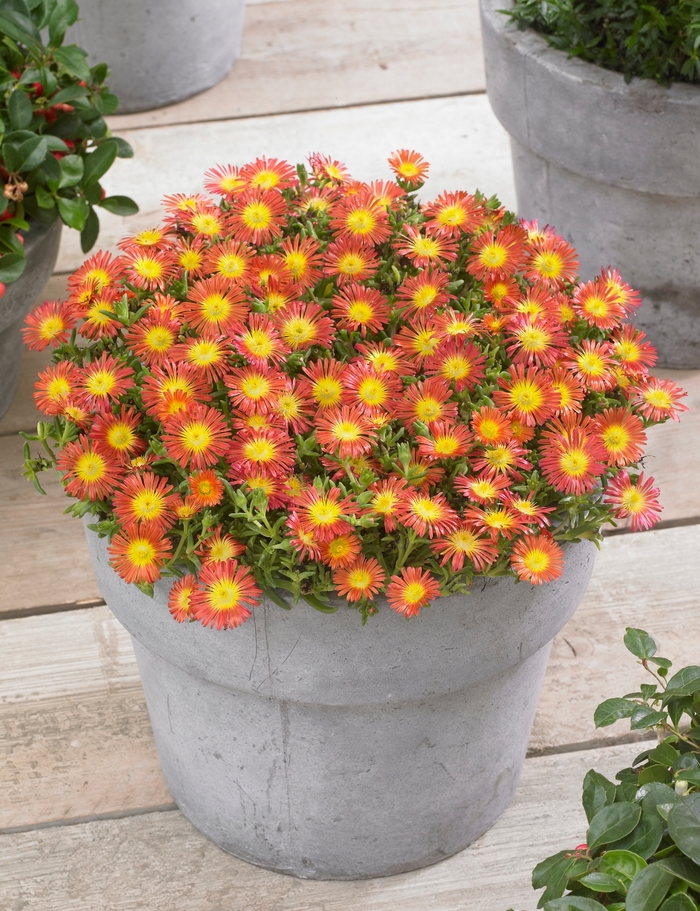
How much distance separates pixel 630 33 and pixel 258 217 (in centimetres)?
77

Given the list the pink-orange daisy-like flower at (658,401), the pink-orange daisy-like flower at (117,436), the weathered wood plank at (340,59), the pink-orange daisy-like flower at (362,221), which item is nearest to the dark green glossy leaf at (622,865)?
the pink-orange daisy-like flower at (658,401)

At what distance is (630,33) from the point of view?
1.50 meters

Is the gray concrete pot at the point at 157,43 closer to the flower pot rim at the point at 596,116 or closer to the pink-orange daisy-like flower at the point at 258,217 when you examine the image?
the flower pot rim at the point at 596,116

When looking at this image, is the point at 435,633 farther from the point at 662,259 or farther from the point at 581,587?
the point at 662,259

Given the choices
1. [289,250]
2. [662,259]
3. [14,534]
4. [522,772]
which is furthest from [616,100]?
[14,534]

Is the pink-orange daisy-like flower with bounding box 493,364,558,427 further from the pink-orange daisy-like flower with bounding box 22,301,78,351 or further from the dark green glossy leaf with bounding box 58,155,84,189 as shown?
the dark green glossy leaf with bounding box 58,155,84,189

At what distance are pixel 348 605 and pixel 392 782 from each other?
242mm

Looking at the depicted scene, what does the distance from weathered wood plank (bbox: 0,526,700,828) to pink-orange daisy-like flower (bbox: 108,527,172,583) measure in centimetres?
47

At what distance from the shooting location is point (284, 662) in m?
0.88

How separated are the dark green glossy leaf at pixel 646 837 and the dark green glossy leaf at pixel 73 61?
1.17 metres

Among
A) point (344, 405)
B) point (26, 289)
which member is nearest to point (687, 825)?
point (344, 405)

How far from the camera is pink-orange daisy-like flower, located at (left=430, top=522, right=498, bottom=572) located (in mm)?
787

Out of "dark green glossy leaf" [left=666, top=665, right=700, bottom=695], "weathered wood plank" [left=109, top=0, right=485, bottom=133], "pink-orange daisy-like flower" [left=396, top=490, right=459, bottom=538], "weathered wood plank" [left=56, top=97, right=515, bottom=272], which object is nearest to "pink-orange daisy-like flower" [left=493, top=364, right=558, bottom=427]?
"pink-orange daisy-like flower" [left=396, top=490, right=459, bottom=538]

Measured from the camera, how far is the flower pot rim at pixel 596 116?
1481mm
